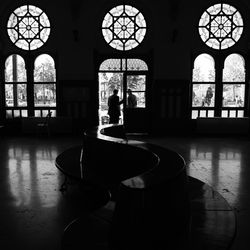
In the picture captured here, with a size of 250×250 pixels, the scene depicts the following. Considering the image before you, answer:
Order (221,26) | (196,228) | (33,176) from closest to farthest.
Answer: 1. (196,228)
2. (33,176)
3. (221,26)

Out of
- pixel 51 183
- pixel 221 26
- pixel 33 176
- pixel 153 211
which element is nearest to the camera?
pixel 153 211

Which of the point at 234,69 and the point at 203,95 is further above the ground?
the point at 234,69

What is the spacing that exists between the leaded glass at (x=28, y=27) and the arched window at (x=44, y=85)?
0.53 metres

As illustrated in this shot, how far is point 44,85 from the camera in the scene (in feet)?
30.8

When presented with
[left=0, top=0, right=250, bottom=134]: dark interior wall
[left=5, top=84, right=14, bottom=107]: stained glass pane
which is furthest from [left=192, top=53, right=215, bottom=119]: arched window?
[left=5, top=84, right=14, bottom=107]: stained glass pane

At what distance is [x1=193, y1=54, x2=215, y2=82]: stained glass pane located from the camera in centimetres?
919

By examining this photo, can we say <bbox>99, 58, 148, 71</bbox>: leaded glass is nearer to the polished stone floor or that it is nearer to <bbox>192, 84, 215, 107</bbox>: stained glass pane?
<bbox>192, 84, 215, 107</bbox>: stained glass pane

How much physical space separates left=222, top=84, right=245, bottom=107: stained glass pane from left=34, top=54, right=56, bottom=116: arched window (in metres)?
5.52

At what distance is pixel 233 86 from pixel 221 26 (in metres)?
1.91

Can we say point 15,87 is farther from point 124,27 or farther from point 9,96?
point 124,27

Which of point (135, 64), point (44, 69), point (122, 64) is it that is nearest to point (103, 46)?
point (122, 64)

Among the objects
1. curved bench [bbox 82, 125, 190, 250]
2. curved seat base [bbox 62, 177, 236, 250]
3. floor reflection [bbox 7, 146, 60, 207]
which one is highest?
curved bench [bbox 82, 125, 190, 250]

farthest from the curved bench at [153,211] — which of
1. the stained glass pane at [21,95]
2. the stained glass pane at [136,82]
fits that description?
the stained glass pane at [21,95]

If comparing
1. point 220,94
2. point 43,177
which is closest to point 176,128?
point 220,94
